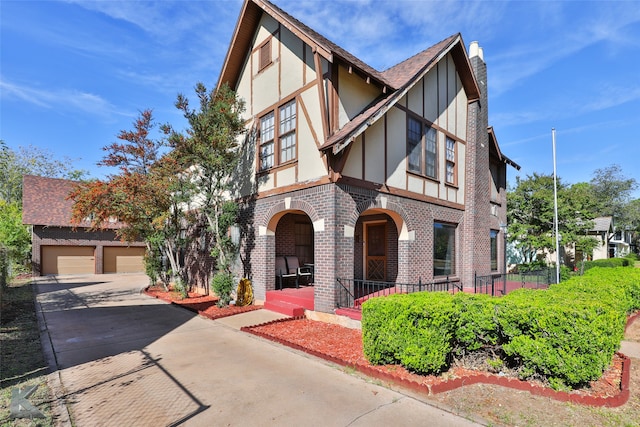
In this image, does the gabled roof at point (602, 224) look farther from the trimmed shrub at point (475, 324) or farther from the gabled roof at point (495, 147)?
the trimmed shrub at point (475, 324)

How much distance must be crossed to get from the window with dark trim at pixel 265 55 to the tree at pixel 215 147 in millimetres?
1494

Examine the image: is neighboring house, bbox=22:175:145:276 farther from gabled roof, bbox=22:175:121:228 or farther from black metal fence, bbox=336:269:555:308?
black metal fence, bbox=336:269:555:308

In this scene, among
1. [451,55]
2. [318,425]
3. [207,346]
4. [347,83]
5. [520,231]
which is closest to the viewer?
[318,425]

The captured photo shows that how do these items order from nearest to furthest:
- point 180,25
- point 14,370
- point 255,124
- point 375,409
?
point 375,409
point 14,370
point 180,25
point 255,124

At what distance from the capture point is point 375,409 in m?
4.31

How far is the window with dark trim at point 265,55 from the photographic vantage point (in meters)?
11.1

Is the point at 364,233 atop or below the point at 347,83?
below

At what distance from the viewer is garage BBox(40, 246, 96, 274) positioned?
971 inches

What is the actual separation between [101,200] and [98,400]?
424 inches

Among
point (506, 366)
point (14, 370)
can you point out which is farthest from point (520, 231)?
point (14, 370)

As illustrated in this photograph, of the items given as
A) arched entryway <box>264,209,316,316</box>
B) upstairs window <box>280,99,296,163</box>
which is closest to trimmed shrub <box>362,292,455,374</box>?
arched entryway <box>264,209,316,316</box>

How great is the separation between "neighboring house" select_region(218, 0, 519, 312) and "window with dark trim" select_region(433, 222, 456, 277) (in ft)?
0.23

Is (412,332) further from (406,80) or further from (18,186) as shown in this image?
(18,186)

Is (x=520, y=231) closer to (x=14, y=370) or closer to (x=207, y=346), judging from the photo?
(x=207, y=346)
